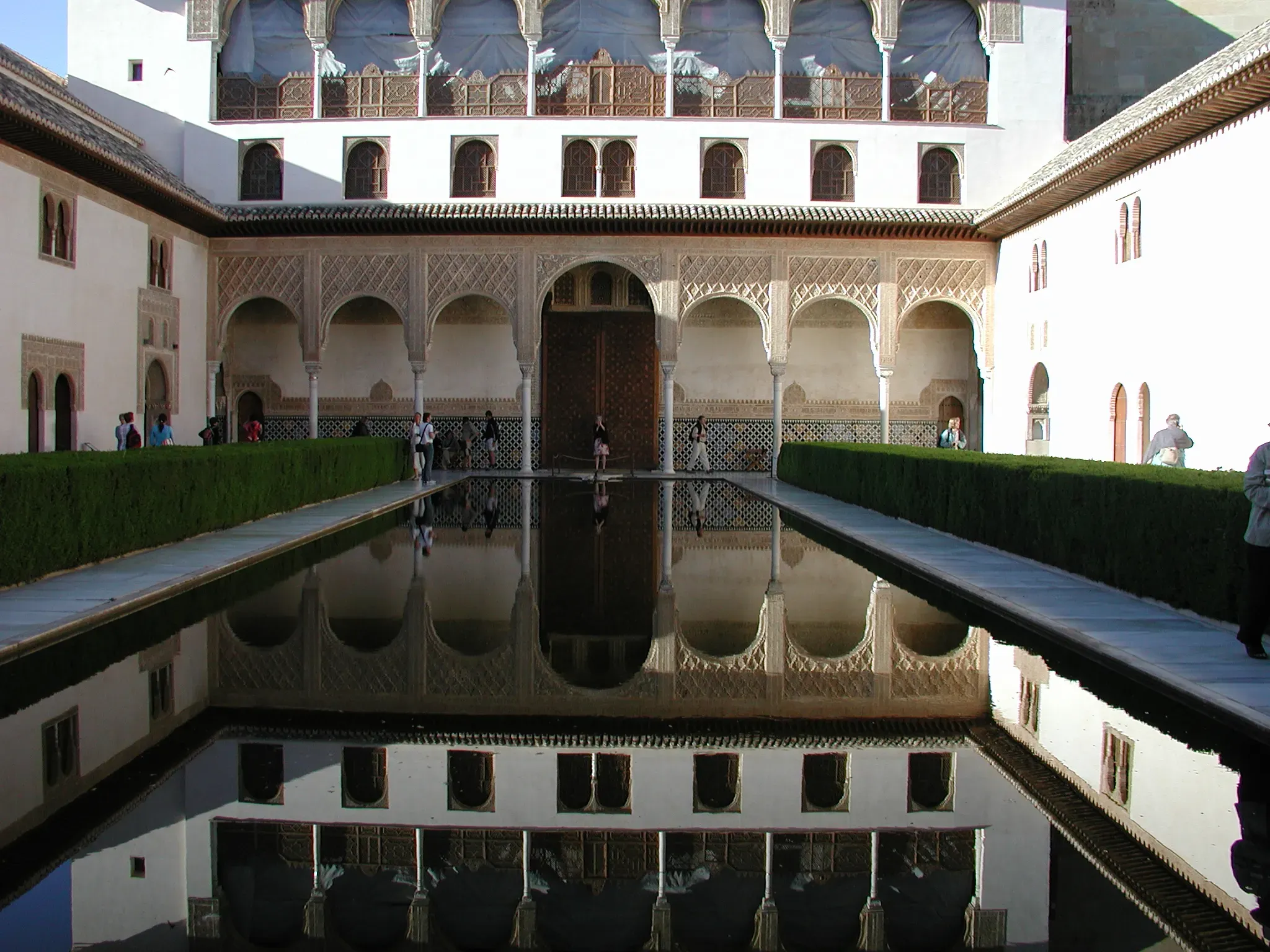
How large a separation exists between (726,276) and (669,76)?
3672 millimetres

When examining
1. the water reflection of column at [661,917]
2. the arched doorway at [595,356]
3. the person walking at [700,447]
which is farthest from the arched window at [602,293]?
the water reflection of column at [661,917]

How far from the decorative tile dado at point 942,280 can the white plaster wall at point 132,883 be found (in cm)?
2047

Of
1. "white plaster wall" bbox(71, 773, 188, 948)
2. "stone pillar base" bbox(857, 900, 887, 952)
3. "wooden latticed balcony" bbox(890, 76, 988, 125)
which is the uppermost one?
"wooden latticed balcony" bbox(890, 76, 988, 125)

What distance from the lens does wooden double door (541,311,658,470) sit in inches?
1013

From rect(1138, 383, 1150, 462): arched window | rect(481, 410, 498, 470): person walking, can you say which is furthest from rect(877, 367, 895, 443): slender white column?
rect(481, 410, 498, 470): person walking

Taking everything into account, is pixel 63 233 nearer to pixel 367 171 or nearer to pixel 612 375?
pixel 367 171

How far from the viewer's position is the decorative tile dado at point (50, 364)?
16.1 meters

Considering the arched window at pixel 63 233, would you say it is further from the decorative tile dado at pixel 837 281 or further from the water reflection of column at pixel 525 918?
the water reflection of column at pixel 525 918

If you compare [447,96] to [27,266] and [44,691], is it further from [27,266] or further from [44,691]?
[44,691]

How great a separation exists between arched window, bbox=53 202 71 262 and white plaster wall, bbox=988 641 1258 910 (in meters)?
14.5

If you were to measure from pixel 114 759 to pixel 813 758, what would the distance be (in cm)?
267

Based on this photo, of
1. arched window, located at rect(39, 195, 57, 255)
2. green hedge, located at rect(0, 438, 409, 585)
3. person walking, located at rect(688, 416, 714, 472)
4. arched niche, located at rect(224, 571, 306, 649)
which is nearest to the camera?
arched niche, located at rect(224, 571, 306, 649)

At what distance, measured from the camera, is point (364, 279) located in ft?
77.0

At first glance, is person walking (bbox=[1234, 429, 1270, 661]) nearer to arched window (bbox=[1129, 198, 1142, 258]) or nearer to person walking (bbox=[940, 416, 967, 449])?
arched window (bbox=[1129, 198, 1142, 258])
